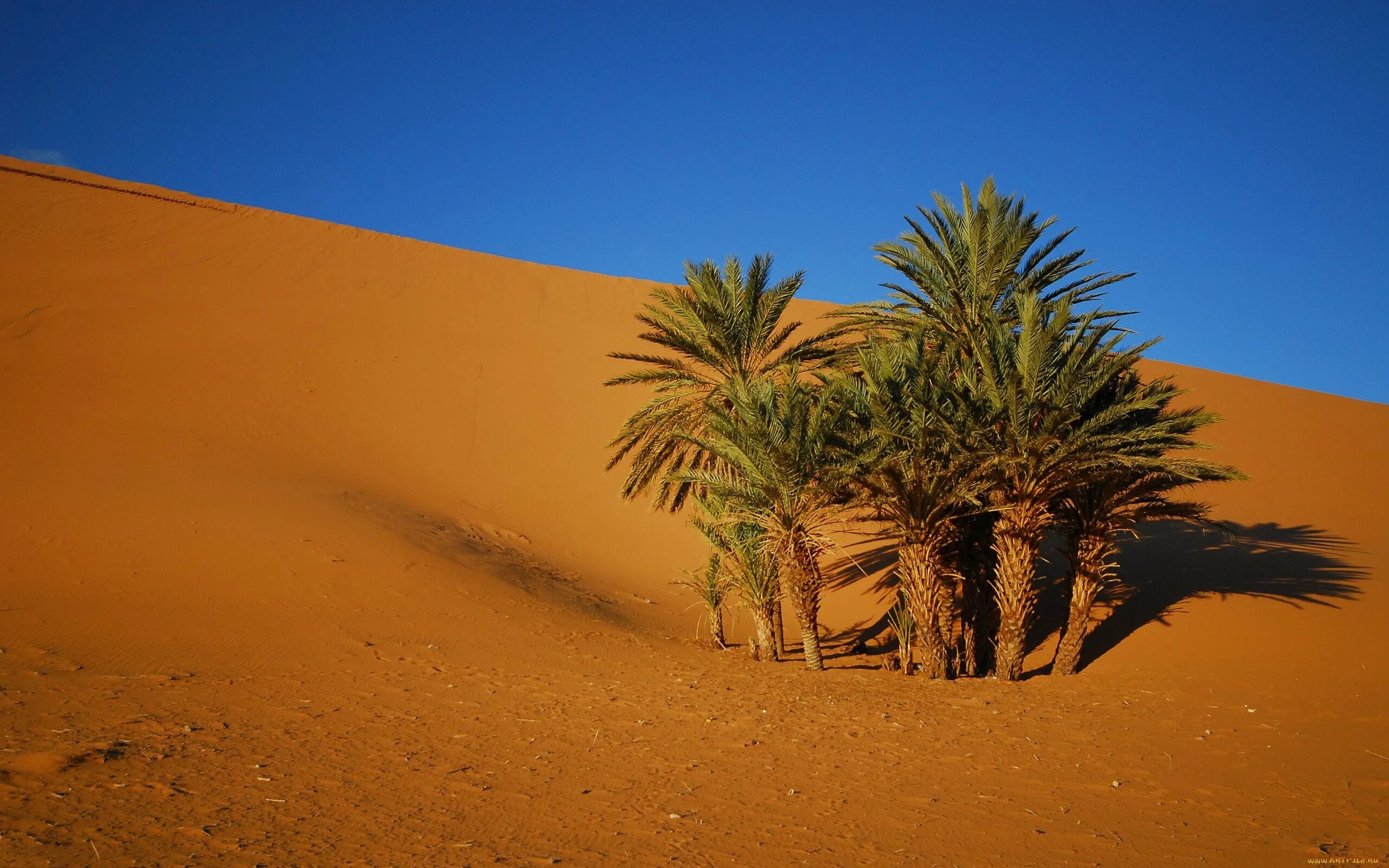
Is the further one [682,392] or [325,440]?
[325,440]

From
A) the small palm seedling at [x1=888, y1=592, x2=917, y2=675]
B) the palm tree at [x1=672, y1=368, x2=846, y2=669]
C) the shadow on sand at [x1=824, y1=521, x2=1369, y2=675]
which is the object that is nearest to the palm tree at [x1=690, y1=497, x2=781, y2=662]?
the palm tree at [x1=672, y1=368, x2=846, y2=669]

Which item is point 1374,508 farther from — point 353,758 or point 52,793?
point 52,793

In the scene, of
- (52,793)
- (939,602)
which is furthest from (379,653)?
(939,602)

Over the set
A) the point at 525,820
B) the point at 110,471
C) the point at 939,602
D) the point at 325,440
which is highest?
the point at 325,440

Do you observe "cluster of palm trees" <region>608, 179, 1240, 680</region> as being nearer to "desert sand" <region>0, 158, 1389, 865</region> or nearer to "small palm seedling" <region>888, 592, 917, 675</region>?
"small palm seedling" <region>888, 592, 917, 675</region>

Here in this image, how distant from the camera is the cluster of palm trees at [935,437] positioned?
30.7ft

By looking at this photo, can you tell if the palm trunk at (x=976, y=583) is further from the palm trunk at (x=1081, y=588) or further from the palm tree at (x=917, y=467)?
the palm trunk at (x=1081, y=588)

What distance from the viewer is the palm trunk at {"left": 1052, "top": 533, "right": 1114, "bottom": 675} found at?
33.4 feet

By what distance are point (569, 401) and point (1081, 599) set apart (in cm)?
1769

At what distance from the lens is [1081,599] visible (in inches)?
403

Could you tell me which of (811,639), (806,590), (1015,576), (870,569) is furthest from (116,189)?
(1015,576)

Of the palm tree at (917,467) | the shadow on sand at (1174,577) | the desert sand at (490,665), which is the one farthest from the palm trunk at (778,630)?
the palm tree at (917,467)

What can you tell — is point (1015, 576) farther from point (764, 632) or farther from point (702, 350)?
point (702, 350)

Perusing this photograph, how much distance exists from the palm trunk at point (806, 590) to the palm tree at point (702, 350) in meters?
1.98
